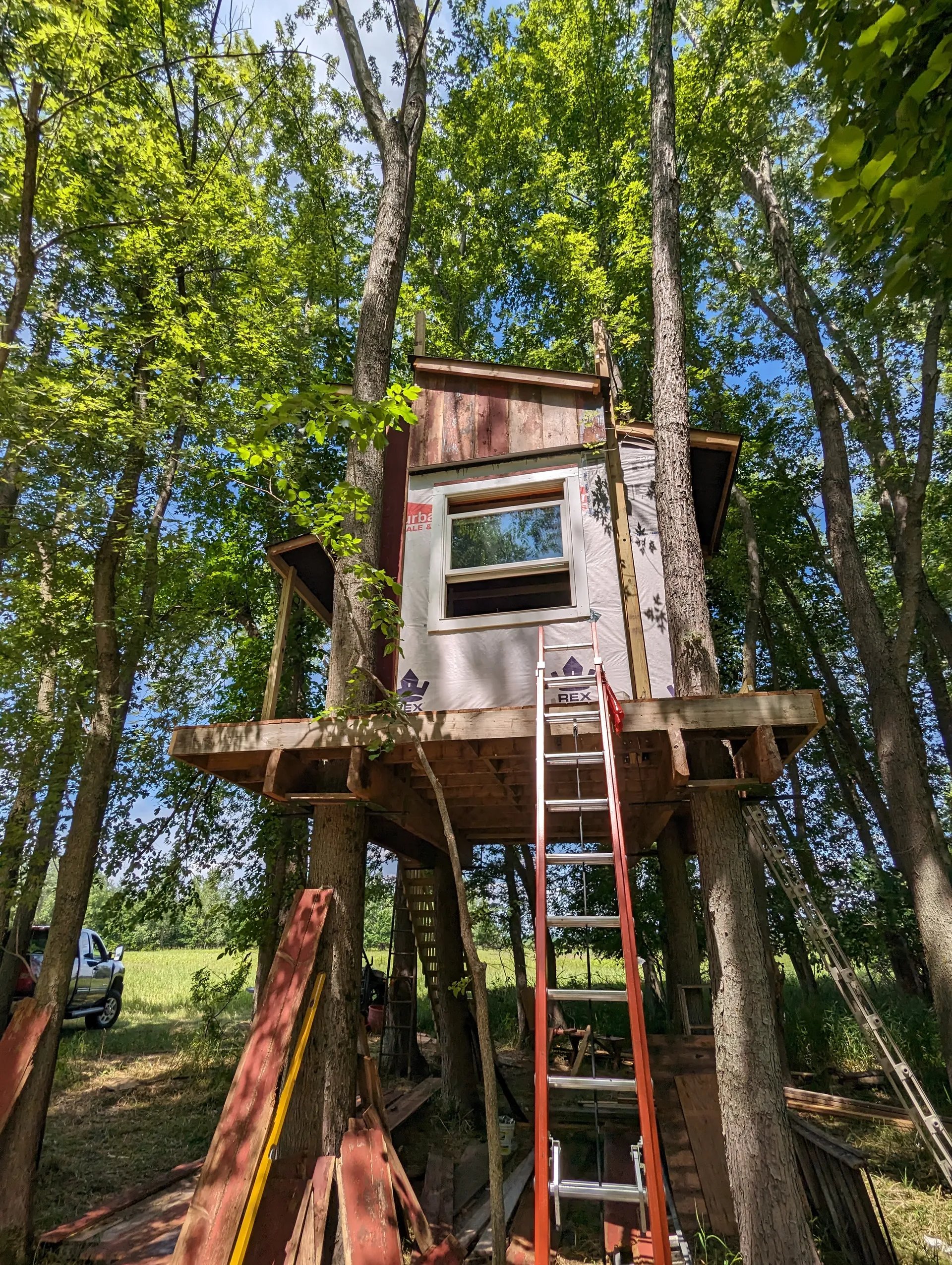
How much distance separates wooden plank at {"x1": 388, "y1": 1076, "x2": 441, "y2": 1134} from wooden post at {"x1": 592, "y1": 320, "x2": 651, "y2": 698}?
5.31 metres

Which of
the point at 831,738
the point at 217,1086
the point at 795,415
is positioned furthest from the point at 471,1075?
the point at 795,415

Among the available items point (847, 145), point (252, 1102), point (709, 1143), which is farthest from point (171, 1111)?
point (847, 145)

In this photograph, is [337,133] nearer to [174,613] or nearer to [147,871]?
[174,613]

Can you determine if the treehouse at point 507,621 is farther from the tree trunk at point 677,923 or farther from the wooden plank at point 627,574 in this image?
the tree trunk at point 677,923

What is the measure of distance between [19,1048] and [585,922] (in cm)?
491

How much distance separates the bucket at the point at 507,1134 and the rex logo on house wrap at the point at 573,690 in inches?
181

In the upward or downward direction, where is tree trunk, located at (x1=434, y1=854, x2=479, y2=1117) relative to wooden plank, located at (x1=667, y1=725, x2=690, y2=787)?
downward

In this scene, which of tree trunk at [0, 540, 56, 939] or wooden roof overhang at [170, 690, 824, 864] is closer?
wooden roof overhang at [170, 690, 824, 864]

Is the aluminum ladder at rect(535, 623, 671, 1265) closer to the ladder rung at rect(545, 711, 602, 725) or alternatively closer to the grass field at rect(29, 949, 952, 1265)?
the ladder rung at rect(545, 711, 602, 725)

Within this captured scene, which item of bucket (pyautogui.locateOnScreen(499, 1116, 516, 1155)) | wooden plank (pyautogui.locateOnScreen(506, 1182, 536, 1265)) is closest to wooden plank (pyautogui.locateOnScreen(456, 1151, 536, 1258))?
wooden plank (pyautogui.locateOnScreen(506, 1182, 536, 1265))

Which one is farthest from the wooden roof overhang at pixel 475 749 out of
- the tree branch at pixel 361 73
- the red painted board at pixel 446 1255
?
the tree branch at pixel 361 73

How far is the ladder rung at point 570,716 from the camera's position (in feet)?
15.1

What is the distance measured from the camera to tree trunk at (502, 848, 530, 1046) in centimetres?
1213

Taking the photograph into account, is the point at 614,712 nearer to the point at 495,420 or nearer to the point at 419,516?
the point at 419,516
